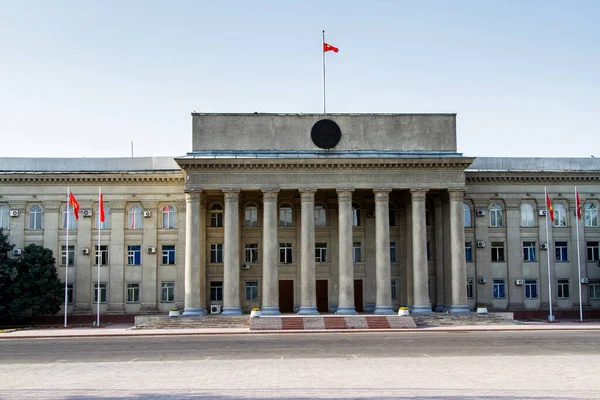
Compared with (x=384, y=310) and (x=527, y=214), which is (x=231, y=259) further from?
(x=527, y=214)

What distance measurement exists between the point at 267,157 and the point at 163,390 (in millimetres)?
29223

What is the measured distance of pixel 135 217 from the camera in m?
52.3

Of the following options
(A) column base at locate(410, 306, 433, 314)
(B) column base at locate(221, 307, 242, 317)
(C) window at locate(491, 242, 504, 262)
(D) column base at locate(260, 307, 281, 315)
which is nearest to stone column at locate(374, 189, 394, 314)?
(A) column base at locate(410, 306, 433, 314)

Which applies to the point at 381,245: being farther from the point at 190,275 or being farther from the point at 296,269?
the point at 190,275

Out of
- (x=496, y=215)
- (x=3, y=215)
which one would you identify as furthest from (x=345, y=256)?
(x=3, y=215)

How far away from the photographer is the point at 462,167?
48375mm

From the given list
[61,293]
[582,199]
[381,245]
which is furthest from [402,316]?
[61,293]

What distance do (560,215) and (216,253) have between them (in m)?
25.3

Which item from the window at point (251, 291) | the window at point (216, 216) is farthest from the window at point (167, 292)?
the window at point (251, 291)

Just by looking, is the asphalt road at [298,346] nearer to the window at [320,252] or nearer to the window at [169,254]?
the window at [320,252]

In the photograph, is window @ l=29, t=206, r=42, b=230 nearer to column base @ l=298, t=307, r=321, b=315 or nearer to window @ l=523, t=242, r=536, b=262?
column base @ l=298, t=307, r=321, b=315

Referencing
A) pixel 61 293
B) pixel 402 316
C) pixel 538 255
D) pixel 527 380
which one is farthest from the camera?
pixel 538 255

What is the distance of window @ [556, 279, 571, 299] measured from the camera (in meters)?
53.1

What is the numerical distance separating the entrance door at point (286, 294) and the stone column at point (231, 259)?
4.60m
